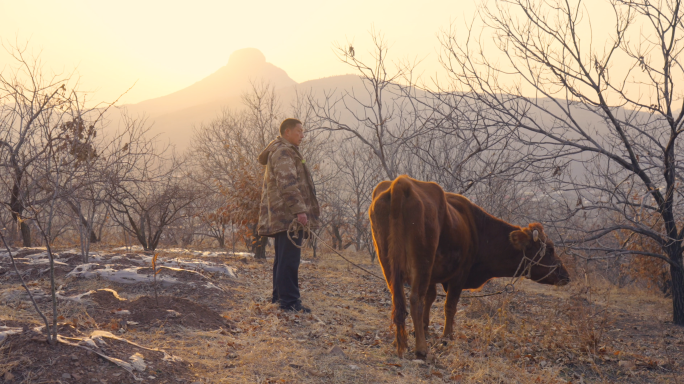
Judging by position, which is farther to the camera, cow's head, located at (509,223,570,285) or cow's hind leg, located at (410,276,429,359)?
cow's head, located at (509,223,570,285)

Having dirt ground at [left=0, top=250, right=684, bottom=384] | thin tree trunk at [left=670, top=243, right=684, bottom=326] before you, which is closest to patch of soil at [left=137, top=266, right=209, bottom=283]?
dirt ground at [left=0, top=250, right=684, bottom=384]

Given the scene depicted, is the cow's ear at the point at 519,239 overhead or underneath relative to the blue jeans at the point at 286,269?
overhead

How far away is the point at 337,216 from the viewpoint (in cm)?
1872

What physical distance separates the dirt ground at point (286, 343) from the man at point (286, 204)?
1.12 feet

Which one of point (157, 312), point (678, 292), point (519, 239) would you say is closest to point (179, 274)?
point (157, 312)

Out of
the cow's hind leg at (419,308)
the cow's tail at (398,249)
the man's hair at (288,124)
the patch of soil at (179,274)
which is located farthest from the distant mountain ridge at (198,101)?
the cow's hind leg at (419,308)

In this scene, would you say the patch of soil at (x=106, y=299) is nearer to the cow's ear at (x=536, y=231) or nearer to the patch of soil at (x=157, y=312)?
the patch of soil at (x=157, y=312)

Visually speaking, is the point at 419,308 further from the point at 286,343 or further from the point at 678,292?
the point at 678,292

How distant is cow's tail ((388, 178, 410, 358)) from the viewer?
419 cm

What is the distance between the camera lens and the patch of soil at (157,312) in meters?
4.45

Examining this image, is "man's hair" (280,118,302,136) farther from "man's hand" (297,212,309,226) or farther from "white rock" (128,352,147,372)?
"white rock" (128,352,147,372)

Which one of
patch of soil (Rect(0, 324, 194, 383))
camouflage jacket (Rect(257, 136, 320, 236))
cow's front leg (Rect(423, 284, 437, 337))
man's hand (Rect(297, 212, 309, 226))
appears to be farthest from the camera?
camouflage jacket (Rect(257, 136, 320, 236))

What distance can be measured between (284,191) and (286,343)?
183 centimetres

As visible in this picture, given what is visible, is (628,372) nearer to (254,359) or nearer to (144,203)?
(254,359)
